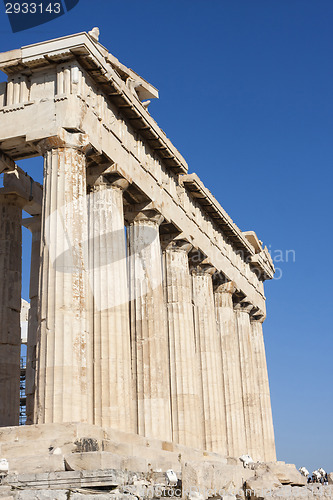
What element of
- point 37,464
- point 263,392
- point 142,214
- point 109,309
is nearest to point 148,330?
point 109,309

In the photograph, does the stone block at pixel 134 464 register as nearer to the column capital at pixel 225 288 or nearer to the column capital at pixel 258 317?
the column capital at pixel 225 288

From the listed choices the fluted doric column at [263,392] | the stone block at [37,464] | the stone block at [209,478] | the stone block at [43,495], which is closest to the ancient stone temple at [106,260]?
the stone block at [37,464]

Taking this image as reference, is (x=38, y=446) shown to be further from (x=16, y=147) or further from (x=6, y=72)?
(x=6, y=72)

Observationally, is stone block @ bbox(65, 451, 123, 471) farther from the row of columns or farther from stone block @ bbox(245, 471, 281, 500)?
stone block @ bbox(245, 471, 281, 500)

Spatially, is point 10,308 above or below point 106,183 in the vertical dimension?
below

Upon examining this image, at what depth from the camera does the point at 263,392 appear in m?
42.5

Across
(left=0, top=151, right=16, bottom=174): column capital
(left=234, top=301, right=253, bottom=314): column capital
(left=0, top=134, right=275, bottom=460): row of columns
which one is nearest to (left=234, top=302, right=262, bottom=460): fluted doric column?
(left=234, top=301, right=253, bottom=314): column capital

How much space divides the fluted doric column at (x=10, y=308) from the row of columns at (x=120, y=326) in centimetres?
49

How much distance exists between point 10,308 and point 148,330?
551 centimetres

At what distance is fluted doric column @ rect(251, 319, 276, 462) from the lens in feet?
135

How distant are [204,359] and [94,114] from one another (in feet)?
48.5

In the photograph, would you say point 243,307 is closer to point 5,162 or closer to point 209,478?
point 5,162

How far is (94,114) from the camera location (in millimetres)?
23156

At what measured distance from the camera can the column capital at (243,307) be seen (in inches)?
1617
